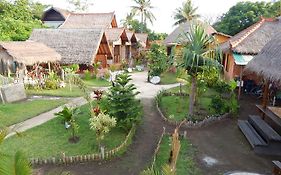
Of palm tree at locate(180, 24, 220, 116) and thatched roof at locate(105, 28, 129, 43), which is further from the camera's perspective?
thatched roof at locate(105, 28, 129, 43)

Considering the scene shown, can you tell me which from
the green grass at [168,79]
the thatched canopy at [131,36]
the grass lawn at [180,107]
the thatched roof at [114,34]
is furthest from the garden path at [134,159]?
the thatched canopy at [131,36]

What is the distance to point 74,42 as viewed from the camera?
79.5ft

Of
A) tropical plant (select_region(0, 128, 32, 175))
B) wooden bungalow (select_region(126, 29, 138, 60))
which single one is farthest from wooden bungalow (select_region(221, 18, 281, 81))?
wooden bungalow (select_region(126, 29, 138, 60))

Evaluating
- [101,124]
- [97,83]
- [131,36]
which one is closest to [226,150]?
[101,124]

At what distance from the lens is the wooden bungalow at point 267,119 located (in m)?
8.97

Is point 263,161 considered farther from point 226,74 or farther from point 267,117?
point 226,74

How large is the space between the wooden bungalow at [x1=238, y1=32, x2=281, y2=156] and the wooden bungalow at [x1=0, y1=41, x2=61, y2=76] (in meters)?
14.9

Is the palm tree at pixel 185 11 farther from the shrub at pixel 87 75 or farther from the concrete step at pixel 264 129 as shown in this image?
the concrete step at pixel 264 129

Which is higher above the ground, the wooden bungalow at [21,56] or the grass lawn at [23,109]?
the wooden bungalow at [21,56]

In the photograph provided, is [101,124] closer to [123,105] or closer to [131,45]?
[123,105]

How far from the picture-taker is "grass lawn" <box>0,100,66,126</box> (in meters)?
11.6

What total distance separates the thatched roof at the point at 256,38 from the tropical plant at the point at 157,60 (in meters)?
5.14

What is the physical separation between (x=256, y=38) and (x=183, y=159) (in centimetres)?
1121

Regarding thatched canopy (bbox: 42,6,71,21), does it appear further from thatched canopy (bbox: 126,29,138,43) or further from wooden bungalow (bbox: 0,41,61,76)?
wooden bungalow (bbox: 0,41,61,76)
